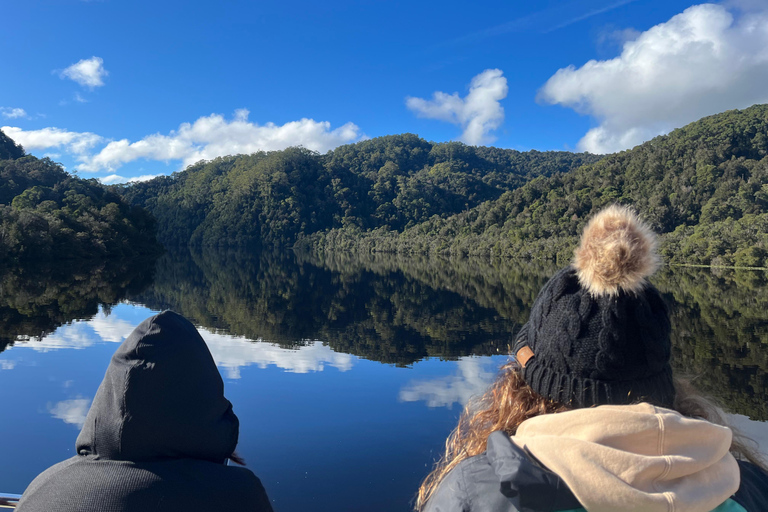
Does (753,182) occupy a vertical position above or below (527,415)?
above

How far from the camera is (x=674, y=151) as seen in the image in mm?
65062

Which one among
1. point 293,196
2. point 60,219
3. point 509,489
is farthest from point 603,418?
point 293,196

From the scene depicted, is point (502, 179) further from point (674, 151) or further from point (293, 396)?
point (293, 396)

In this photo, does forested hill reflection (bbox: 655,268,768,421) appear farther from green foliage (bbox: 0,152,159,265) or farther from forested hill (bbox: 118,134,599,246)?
→ forested hill (bbox: 118,134,599,246)

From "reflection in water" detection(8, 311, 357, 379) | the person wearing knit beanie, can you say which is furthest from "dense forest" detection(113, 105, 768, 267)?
the person wearing knit beanie

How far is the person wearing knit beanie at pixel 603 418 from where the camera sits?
937 millimetres

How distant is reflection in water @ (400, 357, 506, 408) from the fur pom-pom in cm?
653

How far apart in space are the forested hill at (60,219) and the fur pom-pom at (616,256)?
35.5 m

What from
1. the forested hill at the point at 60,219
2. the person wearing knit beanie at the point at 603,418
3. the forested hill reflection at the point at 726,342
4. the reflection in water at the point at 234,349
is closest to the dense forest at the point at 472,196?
the forested hill reflection at the point at 726,342

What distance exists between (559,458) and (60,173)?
67.7 meters

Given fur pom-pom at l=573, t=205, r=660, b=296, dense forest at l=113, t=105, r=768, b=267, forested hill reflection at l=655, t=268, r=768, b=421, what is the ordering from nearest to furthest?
fur pom-pom at l=573, t=205, r=660, b=296, forested hill reflection at l=655, t=268, r=768, b=421, dense forest at l=113, t=105, r=768, b=267

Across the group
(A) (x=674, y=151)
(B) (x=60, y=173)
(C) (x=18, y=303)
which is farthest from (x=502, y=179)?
(C) (x=18, y=303)

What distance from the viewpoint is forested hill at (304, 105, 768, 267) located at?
133 ft

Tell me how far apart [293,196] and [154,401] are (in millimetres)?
107275
